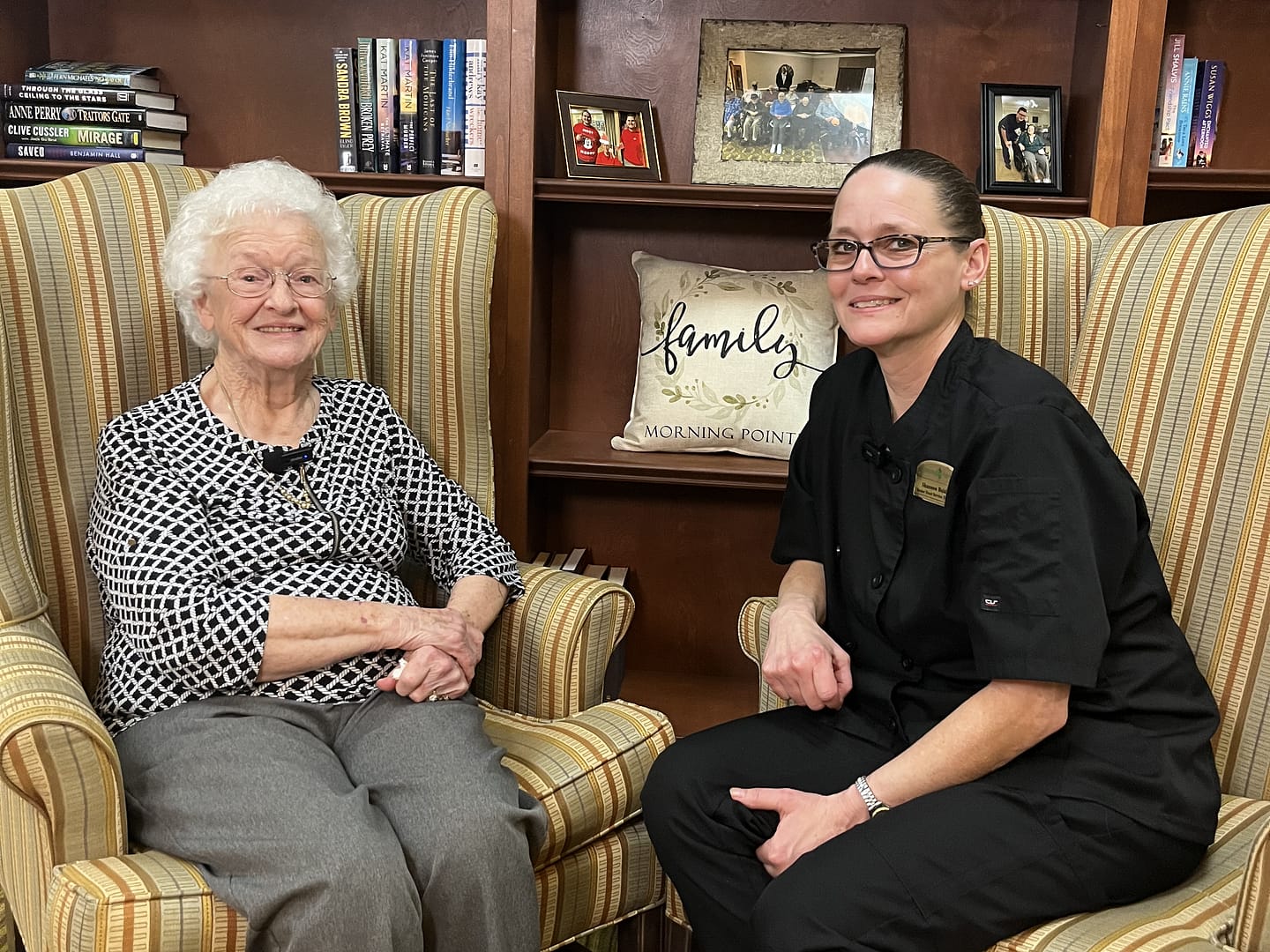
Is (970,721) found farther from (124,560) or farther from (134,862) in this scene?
(124,560)

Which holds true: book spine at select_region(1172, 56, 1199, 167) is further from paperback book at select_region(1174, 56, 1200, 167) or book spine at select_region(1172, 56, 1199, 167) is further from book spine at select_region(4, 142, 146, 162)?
book spine at select_region(4, 142, 146, 162)

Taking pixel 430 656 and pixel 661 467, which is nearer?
pixel 430 656

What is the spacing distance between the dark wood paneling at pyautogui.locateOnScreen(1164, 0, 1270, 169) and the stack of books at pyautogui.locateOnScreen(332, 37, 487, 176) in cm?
141

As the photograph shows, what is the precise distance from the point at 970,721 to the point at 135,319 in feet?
4.38

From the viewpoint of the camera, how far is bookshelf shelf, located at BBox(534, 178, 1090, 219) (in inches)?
89.0

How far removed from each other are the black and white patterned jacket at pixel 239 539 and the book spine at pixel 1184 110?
5.04 feet

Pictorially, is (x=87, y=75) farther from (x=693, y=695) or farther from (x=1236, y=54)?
(x=1236, y=54)

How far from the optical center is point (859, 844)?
1252 millimetres

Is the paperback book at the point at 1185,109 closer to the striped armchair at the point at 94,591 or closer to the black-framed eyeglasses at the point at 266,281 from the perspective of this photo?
the striped armchair at the point at 94,591

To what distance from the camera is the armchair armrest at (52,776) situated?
1.22 metres

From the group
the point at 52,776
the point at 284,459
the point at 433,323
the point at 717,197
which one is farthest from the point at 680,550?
the point at 52,776

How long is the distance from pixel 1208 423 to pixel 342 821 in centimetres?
121

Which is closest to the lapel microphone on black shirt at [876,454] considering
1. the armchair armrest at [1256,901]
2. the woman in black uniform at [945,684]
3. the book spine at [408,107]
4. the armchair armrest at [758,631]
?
the woman in black uniform at [945,684]

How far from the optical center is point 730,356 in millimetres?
2447
